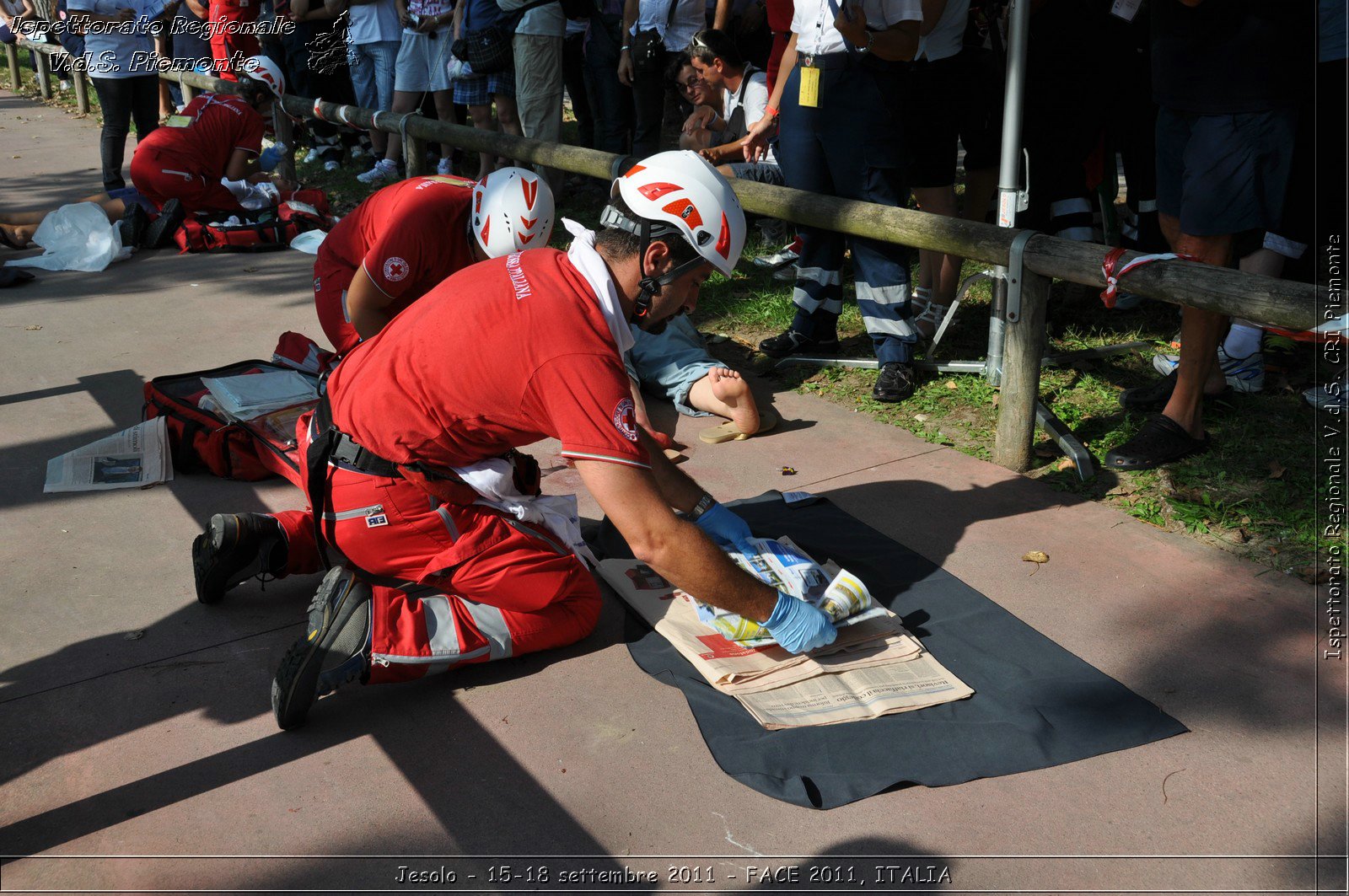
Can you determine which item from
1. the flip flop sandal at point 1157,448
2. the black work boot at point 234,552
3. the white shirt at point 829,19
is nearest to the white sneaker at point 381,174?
the white shirt at point 829,19

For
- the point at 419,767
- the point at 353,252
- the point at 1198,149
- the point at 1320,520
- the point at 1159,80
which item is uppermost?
the point at 1159,80

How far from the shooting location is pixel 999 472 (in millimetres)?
4277

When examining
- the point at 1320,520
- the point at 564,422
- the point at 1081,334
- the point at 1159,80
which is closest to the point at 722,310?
the point at 1081,334

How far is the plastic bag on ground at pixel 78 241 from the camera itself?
7461 millimetres

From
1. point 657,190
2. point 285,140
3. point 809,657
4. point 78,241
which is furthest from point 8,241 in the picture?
point 809,657

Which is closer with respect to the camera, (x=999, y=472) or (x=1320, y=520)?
(x=1320, y=520)

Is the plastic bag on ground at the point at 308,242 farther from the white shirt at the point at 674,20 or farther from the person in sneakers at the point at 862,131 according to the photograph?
the person in sneakers at the point at 862,131

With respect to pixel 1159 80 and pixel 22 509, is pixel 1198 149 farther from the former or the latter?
pixel 22 509

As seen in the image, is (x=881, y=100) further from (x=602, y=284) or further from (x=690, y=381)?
(x=602, y=284)

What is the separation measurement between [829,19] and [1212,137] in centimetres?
170

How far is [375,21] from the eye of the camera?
944 centimetres

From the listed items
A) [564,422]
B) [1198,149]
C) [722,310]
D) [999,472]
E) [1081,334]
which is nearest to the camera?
[564,422]

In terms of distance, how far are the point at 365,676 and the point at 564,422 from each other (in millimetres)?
913

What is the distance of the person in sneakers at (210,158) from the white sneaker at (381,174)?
1.41 m
